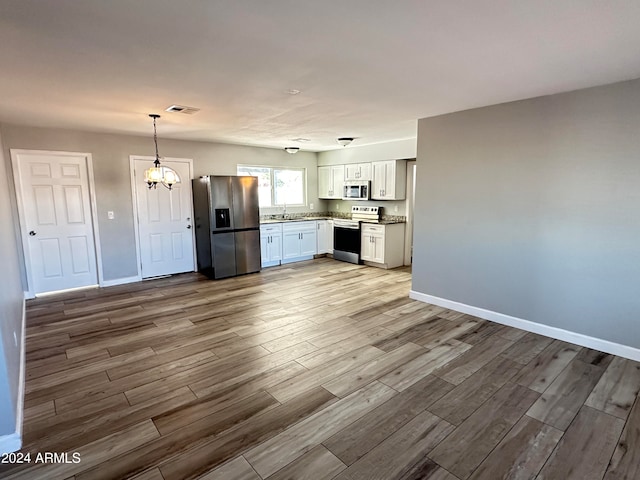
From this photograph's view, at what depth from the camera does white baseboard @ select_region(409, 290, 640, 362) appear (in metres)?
3.11

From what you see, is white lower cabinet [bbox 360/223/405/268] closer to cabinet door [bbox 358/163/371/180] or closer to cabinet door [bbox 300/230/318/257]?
cabinet door [bbox 358/163/371/180]

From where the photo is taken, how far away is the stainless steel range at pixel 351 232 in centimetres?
704

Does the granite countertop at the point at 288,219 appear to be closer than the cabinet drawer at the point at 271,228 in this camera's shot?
No

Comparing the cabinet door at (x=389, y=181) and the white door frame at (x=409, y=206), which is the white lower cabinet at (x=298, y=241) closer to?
the cabinet door at (x=389, y=181)

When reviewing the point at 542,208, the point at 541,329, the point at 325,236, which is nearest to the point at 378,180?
the point at 325,236

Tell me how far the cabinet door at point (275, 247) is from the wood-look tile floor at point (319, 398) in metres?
2.65

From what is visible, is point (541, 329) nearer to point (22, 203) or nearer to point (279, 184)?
point (279, 184)

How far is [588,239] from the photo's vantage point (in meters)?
3.21

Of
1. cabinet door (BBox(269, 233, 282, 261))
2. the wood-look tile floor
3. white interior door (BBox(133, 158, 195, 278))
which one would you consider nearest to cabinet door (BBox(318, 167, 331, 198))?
cabinet door (BBox(269, 233, 282, 261))

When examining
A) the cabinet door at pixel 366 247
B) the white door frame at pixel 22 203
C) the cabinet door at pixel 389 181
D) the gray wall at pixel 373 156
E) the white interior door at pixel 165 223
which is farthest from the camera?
the cabinet door at pixel 366 247

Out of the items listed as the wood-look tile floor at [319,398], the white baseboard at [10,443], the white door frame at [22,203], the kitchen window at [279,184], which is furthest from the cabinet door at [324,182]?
the white baseboard at [10,443]

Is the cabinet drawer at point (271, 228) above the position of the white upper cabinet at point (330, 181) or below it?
below

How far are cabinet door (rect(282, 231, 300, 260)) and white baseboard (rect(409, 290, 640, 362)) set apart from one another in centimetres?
322

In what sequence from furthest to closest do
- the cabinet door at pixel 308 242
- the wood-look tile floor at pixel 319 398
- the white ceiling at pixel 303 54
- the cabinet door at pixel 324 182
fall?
the cabinet door at pixel 324 182, the cabinet door at pixel 308 242, the wood-look tile floor at pixel 319 398, the white ceiling at pixel 303 54
